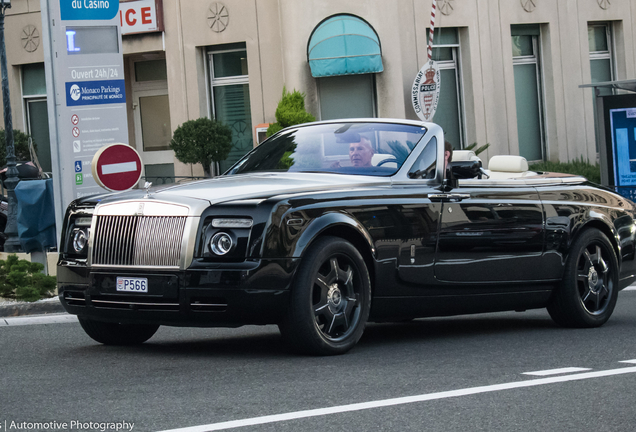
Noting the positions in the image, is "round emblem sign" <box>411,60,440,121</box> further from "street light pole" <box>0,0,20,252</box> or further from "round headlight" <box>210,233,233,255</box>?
"round headlight" <box>210,233,233,255</box>

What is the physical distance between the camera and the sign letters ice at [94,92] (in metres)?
12.7

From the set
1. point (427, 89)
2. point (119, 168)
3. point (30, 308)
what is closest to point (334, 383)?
point (30, 308)

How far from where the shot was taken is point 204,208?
641 centimetres

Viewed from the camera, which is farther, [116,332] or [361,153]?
[361,153]

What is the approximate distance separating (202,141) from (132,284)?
15162 millimetres

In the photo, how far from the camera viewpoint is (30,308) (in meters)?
10.8

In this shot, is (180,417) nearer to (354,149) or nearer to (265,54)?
(354,149)

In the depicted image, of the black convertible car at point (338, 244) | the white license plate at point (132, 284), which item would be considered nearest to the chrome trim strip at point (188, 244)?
the black convertible car at point (338, 244)

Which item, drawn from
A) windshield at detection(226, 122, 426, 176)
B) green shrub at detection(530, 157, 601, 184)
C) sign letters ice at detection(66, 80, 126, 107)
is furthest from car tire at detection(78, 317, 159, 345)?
green shrub at detection(530, 157, 601, 184)

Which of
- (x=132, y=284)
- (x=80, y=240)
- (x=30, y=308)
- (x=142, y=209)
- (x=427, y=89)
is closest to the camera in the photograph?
(x=132, y=284)

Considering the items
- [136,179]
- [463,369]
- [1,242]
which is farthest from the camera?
[1,242]

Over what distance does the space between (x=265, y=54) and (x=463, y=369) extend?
16.3m

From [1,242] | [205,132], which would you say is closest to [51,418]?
[1,242]

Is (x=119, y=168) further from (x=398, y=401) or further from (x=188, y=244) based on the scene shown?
(x=398, y=401)
